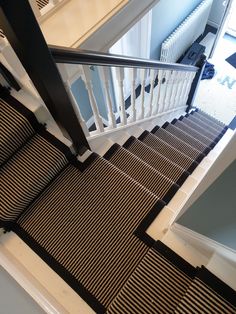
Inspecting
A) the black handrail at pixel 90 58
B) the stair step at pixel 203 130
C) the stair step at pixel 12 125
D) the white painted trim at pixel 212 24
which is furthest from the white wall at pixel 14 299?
the white painted trim at pixel 212 24

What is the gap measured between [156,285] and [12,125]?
3.56 ft

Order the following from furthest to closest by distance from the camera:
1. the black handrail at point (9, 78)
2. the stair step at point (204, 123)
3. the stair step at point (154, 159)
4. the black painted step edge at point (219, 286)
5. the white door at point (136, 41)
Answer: the stair step at point (204, 123), the white door at point (136, 41), the stair step at point (154, 159), the black handrail at point (9, 78), the black painted step edge at point (219, 286)

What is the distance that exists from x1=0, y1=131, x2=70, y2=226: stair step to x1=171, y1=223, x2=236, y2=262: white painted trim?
730 millimetres

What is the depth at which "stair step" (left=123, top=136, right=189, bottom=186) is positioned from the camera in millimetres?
1957

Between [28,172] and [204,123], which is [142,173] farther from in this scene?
[204,123]

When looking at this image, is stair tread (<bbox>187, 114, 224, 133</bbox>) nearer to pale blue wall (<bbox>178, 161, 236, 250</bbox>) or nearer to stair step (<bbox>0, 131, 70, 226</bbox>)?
stair step (<bbox>0, 131, 70, 226</bbox>)

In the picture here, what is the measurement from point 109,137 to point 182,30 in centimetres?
261

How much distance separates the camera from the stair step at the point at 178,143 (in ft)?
8.02

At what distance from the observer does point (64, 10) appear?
1.59m

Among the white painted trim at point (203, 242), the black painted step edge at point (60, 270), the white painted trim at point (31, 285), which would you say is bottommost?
the white painted trim at point (31, 285)

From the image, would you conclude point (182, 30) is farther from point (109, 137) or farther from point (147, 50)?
point (109, 137)

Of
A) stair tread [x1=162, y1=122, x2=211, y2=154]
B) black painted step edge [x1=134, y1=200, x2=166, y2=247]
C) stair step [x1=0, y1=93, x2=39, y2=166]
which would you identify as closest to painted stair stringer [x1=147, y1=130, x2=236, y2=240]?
black painted step edge [x1=134, y1=200, x2=166, y2=247]

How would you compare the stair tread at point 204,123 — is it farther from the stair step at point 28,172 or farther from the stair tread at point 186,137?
the stair step at point 28,172

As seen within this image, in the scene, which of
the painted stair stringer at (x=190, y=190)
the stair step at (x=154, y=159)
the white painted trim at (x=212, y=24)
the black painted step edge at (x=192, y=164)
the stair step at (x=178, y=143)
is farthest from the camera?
the white painted trim at (x=212, y=24)
